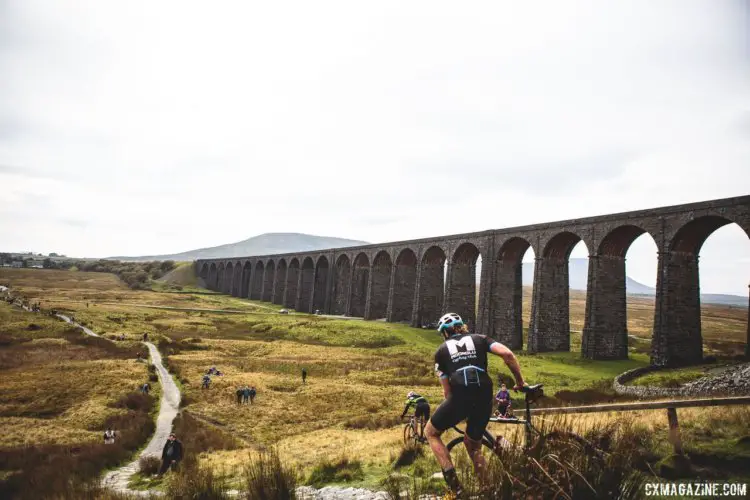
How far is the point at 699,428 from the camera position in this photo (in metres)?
7.81

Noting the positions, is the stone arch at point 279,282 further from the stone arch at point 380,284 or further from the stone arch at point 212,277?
the stone arch at point 212,277

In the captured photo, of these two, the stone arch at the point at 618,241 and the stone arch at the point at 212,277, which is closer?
the stone arch at the point at 618,241

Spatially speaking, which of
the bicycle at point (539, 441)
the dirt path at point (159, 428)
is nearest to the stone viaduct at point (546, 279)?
the bicycle at point (539, 441)

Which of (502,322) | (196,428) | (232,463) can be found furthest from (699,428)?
(502,322)

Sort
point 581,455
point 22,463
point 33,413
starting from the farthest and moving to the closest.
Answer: point 33,413 → point 22,463 → point 581,455

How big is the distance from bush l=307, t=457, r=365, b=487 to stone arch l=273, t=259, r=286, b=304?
88637 millimetres

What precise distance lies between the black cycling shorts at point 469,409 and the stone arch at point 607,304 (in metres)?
30.9

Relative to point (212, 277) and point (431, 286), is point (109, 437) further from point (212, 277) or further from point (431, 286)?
point (212, 277)

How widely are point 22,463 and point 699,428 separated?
17849 mm

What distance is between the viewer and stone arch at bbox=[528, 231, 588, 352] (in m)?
37.3

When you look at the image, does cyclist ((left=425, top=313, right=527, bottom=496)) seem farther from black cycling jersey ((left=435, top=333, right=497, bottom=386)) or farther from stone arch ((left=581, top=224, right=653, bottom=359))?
stone arch ((left=581, top=224, right=653, bottom=359))

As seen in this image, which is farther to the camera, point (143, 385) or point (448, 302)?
point (448, 302)

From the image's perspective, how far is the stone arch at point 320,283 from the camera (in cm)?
8038

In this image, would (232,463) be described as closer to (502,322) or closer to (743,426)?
(743,426)
